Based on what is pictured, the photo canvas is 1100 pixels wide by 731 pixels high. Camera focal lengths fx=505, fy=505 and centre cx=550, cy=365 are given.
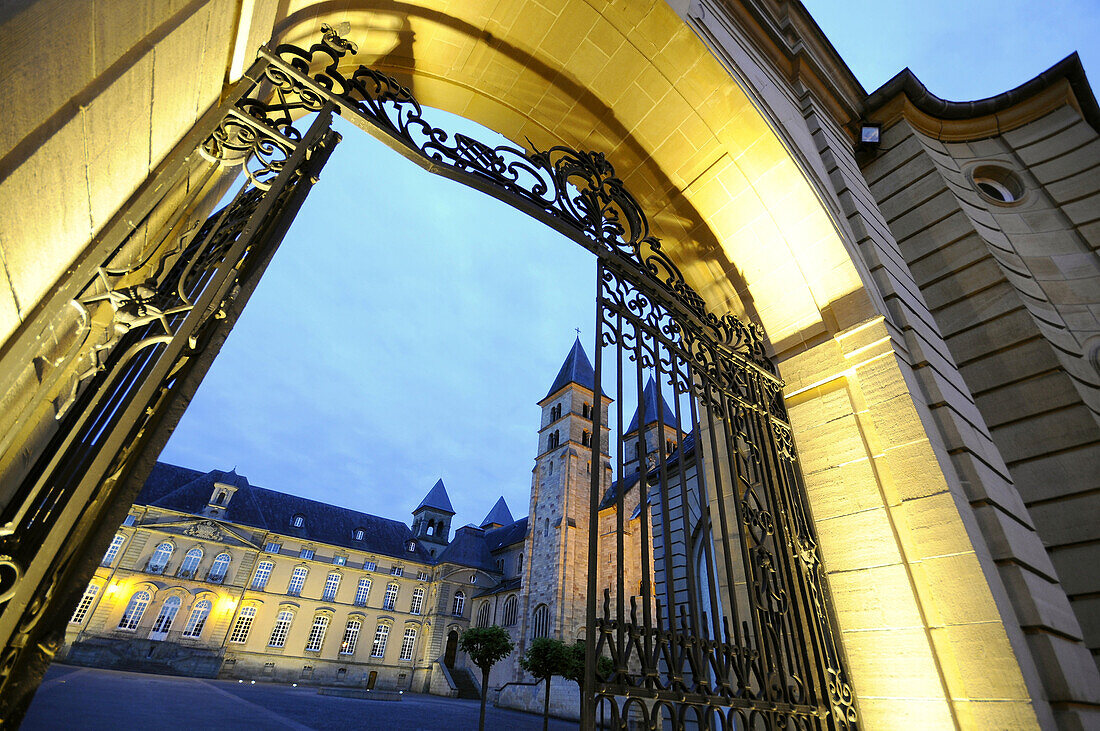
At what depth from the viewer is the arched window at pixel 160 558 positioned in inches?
1156

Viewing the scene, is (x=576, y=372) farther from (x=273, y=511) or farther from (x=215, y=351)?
(x=215, y=351)

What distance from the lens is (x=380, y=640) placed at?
3556 centimetres

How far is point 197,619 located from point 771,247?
3795 centimetres

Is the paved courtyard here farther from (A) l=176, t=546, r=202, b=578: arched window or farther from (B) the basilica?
(A) l=176, t=546, r=202, b=578: arched window

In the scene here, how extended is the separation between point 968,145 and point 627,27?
488 cm

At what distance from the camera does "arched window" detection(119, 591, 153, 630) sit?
27703 millimetres

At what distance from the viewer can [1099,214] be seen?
4.98 m

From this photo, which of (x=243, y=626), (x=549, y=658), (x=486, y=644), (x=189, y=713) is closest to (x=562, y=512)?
(x=486, y=644)

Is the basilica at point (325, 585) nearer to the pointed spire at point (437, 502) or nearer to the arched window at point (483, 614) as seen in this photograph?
the arched window at point (483, 614)

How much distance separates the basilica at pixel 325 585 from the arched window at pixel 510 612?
0.13m

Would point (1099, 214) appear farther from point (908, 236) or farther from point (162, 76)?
point (162, 76)

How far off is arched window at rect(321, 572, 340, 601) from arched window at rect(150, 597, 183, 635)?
8.29 m

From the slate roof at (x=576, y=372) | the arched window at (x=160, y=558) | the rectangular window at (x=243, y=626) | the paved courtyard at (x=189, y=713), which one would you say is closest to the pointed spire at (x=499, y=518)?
the slate roof at (x=576, y=372)

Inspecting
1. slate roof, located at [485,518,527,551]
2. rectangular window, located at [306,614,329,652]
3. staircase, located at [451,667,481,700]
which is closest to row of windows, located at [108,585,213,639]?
rectangular window, located at [306,614,329,652]
